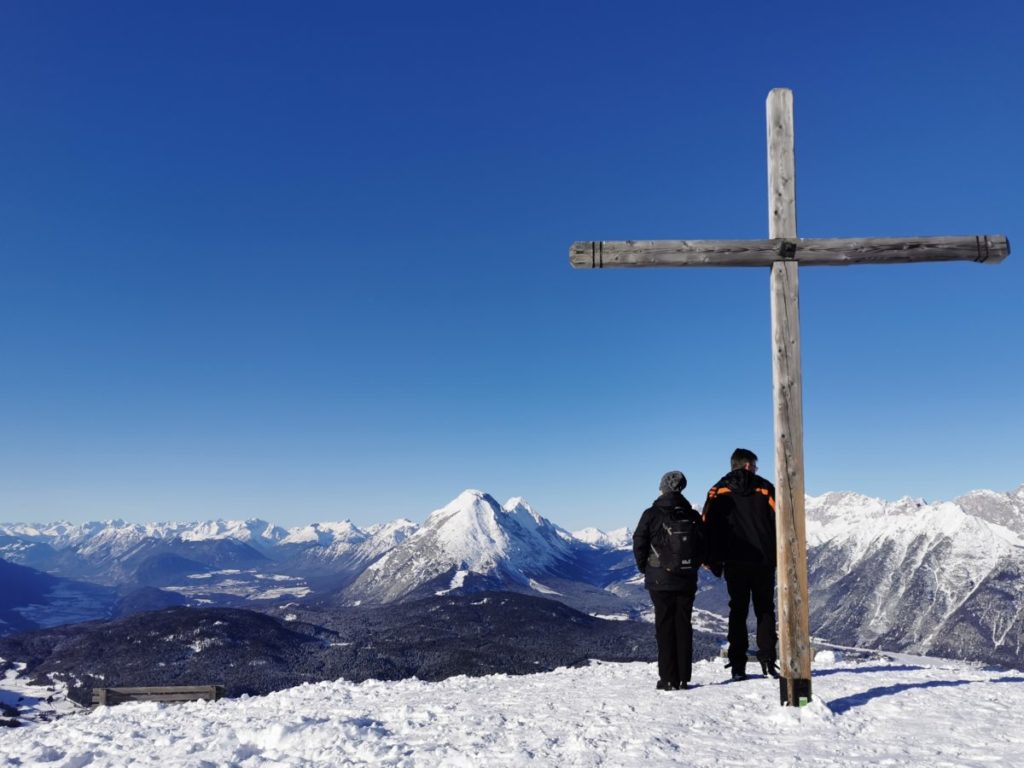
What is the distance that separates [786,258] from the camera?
32.5ft

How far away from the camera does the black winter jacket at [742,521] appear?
36.3 feet

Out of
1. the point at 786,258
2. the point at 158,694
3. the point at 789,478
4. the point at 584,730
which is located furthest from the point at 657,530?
the point at 158,694

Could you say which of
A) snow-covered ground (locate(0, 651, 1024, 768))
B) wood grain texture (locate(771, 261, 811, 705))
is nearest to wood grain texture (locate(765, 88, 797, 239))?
wood grain texture (locate(771, 261, 811, 705))

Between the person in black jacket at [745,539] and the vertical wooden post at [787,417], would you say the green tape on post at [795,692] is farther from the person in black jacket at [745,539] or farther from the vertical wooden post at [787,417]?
the person in black jacket at [745,539]

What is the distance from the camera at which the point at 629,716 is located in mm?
8977

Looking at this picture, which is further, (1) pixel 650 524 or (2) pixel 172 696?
(2) pixel 172 696

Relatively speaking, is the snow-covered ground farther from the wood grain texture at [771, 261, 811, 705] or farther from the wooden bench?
the wooden bench

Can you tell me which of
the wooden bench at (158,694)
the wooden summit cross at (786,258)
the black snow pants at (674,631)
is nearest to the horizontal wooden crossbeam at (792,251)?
the wooden summit cross at (786,258)

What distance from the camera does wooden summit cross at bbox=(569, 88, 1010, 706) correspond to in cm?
937

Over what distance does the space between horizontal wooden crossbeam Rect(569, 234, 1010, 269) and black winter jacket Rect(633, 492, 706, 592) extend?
3.88 meters

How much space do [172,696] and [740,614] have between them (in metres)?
12.2

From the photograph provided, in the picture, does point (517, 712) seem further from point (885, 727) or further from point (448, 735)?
point (885, 727)


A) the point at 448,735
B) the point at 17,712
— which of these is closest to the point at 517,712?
the point at 448,735

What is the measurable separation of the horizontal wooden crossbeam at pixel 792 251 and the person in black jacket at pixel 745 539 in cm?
364
